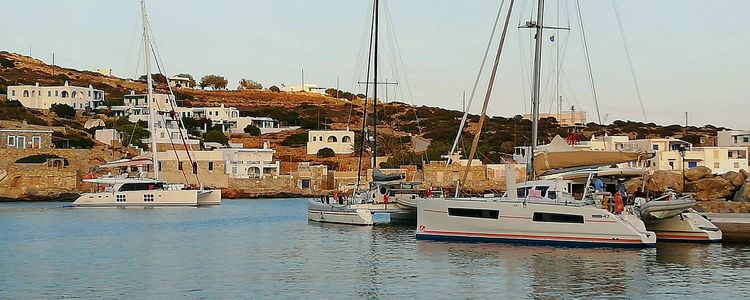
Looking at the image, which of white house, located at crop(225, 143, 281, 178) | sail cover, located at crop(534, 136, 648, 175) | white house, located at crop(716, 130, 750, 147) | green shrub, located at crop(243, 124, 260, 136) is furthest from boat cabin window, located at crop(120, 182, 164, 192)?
green shrub, located at crop(243, 124, 260, 136)

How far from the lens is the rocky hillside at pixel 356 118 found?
307ft

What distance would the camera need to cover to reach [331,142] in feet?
301

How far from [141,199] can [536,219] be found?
33989mm

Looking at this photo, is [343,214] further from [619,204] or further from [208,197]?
[208,197]

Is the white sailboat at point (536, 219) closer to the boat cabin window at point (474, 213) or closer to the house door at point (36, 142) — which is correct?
the boat cabin window at point (474, 213)

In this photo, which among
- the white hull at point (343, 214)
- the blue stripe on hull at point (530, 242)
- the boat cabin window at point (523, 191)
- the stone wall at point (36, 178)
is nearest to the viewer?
the blue stripe on hull at point (530, 242)

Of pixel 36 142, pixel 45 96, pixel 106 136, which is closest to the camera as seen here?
pixel 36 142

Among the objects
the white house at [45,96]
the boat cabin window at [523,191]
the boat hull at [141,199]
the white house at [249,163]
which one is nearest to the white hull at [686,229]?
the boat cabin window at [523,191]

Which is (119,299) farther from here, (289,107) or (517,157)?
(289,107)

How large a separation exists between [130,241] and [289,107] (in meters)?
99.0

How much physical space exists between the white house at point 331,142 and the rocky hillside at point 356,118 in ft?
6.65

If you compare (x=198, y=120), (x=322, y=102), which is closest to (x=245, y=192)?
(x=198, y=120)

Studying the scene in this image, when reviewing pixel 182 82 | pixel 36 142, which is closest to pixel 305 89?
pixel 182 82

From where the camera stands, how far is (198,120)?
109 meters
